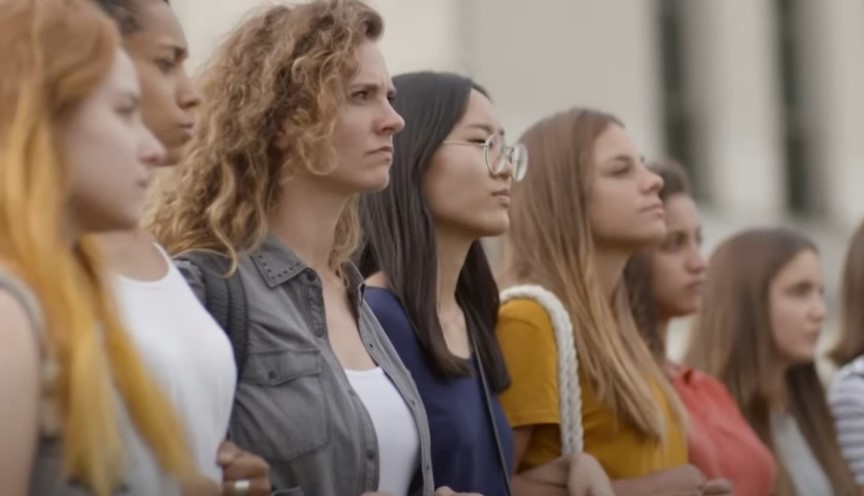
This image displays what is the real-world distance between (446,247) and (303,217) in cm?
71

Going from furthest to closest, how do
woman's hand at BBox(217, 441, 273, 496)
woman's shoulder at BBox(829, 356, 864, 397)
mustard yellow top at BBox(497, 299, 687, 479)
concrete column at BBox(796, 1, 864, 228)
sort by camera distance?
1. concrete column at BBox(796, 1, 864, 228)
2. woman's shoulder at BBox(829, 356, 864, 397)
3. mustard yellow top at BBox(497, 299, 687, 479)
4. woman's hand at BBox(217, 441, 273, 496)

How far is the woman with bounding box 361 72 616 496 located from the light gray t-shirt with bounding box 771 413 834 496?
178 cm

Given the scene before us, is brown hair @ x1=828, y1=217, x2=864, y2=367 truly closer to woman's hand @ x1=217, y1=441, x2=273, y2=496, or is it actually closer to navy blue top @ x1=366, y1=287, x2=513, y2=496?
navy blue top @ x1=366, y1=287, x2=513, y2=496

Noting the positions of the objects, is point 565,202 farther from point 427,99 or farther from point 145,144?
point 145,144

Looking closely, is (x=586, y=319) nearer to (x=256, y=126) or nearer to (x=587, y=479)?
(x=587, y=479)

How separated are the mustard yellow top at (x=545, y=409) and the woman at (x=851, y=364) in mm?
1170

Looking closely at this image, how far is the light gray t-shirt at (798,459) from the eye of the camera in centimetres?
668

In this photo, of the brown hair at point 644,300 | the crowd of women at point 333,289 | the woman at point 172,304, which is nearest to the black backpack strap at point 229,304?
the crowd of women at point 333,289

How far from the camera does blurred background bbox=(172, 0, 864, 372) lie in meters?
14.3

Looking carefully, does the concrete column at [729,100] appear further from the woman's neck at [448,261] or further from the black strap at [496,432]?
the black strap at [496,432]

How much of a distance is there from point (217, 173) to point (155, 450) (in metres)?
1.22

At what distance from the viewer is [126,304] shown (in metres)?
3.62

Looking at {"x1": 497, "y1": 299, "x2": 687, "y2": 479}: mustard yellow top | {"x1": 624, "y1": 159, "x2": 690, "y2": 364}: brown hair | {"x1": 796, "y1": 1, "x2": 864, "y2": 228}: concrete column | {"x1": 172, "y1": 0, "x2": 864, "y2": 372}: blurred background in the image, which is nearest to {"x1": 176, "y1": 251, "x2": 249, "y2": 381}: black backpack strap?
{"x1": 497, "y1": 299, "x2": 687, "y2": 479}: mustard yellow top

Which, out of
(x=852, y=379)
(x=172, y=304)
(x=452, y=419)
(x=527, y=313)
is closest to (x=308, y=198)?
(x=452, y=419)
